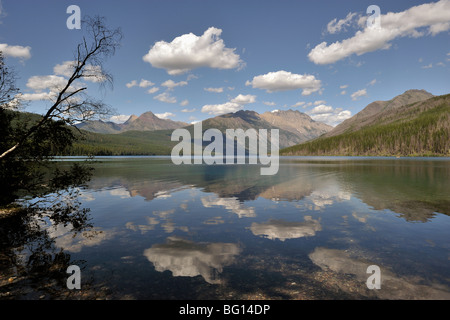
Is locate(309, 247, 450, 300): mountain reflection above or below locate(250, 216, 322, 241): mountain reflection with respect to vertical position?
above

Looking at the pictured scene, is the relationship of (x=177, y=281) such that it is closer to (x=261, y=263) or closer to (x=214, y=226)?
(x=261, y=263)

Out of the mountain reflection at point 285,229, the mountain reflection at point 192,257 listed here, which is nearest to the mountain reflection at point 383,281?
the mountain reflection at point 285,229

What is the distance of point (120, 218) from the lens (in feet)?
74.7

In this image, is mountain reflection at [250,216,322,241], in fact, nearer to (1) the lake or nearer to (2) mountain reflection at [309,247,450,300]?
(1) the lake

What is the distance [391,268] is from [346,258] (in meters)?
2.05

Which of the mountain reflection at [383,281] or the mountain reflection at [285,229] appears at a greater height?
the mountain reflection at [383,281]

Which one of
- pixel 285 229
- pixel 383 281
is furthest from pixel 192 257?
pixel 383 281

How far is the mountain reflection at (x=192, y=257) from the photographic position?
11734 millimetres

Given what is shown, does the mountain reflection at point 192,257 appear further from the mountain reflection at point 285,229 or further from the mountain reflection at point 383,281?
the mountain reflection at point 383,281

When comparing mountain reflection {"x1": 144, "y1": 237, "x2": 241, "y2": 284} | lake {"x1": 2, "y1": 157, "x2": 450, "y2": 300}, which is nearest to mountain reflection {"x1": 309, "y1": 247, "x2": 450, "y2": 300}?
lake {"x1": 2, "y1": 157, "x2": 450, "y2": 300}

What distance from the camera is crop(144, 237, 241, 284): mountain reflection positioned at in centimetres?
1173

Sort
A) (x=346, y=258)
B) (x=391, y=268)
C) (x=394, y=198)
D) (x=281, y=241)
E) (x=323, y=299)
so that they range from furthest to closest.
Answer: (x=394, y=198), (x=281, y=241), (x=346, y=258), (x=391, y=268), (x=323, y=299)
